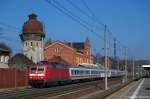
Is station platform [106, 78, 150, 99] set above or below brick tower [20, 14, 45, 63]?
below

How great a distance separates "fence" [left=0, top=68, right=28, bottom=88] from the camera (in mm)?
44375

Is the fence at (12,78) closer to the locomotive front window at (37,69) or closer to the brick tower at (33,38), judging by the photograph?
the locomotive front window at (37,69)

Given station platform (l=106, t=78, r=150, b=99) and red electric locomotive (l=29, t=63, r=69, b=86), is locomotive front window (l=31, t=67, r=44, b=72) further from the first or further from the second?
station platform (l=106, t=78, r=150, b=99)

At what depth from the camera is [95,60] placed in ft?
565

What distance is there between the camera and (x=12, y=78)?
153 ft

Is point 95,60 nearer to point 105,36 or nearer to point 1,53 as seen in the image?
point 1,53

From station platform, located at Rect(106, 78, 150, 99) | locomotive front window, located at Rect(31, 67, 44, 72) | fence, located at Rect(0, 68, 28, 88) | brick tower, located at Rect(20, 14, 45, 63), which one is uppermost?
brick tower, located at Rect(20, 14, 45, 63)

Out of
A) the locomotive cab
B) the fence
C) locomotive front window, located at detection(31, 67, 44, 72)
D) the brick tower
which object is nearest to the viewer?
the locomotive cab

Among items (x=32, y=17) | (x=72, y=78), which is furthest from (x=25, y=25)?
(x=72, y=78)

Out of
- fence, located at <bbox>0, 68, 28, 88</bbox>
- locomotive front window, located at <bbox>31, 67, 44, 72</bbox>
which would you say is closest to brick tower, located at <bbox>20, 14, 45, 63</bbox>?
fence, located at <bbox>0, 68, 28, 88</bbox>

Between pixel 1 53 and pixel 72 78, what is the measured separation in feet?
40.6

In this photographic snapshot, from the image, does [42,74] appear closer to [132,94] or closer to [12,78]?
[12,78]

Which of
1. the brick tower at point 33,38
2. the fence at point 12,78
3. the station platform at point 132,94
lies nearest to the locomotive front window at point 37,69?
the fence at point 12,78

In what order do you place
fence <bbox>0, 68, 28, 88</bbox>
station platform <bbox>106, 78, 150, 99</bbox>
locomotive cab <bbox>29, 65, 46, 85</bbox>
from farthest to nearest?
fence <bbox>0, 68, 28, 88</bbox> → locomotive cab <bbox>29, 65, 46, 85</bbox> → station platform <bbox>106, 78, 150, 99</bbox>
